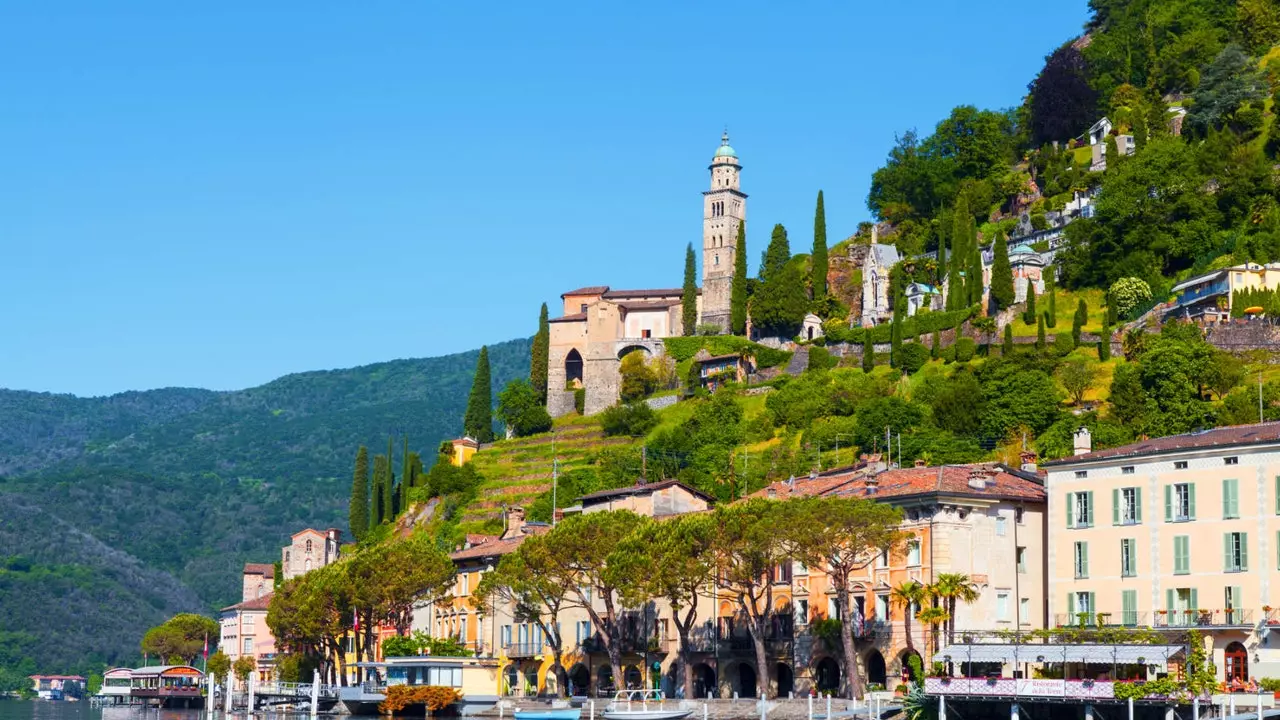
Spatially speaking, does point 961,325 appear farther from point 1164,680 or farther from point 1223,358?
point 1164,680

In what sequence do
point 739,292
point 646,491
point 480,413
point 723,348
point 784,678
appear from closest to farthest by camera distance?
point 784,678, point 646,491, point 723,348, point 739,292, point 480,413

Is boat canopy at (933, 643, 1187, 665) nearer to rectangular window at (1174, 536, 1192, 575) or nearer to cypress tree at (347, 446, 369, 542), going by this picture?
rectangular window at (1174, 536, 1192, 575)

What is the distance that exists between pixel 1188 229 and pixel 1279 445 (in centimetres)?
7647

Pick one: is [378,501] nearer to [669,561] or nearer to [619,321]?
[619,321]

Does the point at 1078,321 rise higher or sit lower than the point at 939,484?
higher

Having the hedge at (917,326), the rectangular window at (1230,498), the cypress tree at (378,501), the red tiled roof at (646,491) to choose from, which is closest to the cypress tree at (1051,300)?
the hedge at (917,326)

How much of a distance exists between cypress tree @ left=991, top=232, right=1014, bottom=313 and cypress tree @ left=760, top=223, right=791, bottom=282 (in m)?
32.6

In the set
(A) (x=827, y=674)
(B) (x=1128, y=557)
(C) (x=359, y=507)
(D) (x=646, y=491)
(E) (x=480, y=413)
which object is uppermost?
(E) (x=480, y=413)

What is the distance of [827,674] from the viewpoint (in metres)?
90.4

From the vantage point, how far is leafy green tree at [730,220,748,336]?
177 metres

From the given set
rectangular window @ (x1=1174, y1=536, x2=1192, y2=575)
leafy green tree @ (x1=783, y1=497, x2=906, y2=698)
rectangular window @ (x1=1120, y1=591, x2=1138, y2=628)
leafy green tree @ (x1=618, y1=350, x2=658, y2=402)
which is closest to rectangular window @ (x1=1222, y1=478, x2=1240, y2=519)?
rectangular window @ (x1=1174, y1=536, x2=1192, y2=575)

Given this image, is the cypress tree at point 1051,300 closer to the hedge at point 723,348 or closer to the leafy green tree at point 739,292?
the hedge at point 723,348

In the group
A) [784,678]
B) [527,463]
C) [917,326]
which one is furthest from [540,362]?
[784,678]

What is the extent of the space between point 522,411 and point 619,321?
51.5ft
